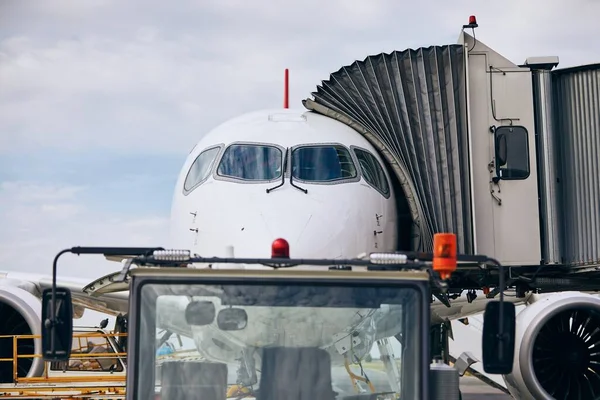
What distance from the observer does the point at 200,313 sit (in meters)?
6.15

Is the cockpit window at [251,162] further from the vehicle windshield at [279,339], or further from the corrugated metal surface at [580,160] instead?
the vehicle windshield at [279,339]

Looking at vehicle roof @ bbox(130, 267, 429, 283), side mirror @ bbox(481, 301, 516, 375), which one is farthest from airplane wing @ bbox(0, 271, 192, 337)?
side mirror @ bbox(481, 301, 516, 375)

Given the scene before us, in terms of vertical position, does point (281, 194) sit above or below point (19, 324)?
above

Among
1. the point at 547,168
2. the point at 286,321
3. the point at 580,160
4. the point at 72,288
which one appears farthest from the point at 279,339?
the point at 72,288

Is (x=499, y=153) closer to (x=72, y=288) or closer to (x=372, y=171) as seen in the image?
(x=372, y=171)

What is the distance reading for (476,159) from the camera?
11.2 meters

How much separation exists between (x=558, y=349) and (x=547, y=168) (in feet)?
6.68

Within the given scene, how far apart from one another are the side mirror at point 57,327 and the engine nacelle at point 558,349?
6087mm

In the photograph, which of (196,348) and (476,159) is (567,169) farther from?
(196,348)

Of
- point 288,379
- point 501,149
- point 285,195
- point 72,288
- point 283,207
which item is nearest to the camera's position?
point 288,379

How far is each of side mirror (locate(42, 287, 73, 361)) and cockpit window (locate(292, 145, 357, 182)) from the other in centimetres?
515

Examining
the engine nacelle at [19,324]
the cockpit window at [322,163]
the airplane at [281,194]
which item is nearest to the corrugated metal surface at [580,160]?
the airplane at [281,194]

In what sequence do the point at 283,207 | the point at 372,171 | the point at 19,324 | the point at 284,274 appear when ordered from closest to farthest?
the point at 284,274 → the point at 283,207 → the point at 372,171 → the point at 19,324

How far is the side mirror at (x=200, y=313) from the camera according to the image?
613cm
